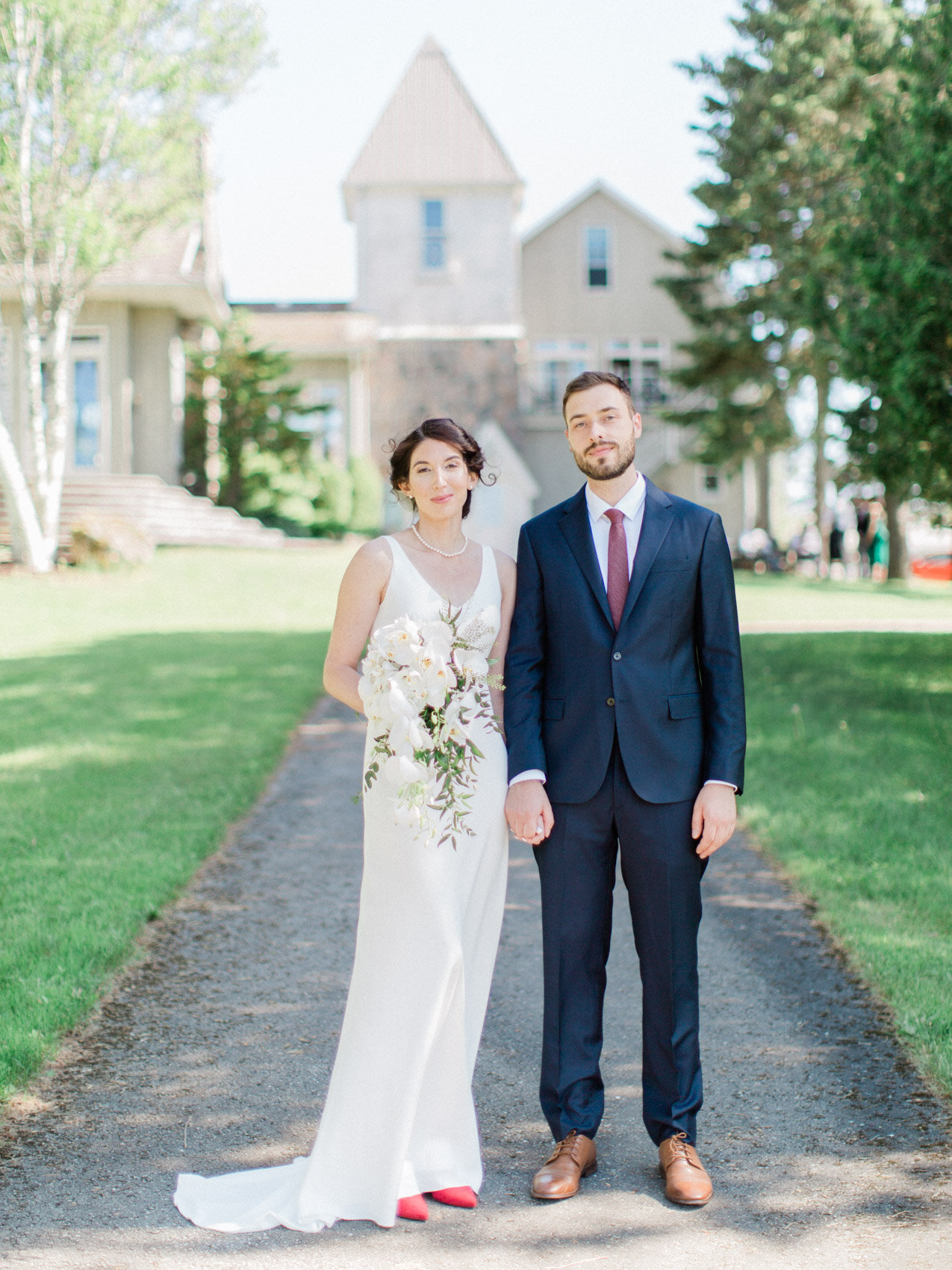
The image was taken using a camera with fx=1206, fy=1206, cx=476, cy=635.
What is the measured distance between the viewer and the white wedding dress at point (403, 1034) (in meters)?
3.17

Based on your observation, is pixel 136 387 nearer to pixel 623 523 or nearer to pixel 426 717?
pixel 623 523

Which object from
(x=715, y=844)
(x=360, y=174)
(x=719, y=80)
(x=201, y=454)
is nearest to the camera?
(x=715, y=844)

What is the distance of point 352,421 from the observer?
2962 cm

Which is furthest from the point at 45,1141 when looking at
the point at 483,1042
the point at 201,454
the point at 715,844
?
the point at 201,454

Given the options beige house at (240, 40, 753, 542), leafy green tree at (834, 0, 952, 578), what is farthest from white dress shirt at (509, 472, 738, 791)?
beige house at (240, 40, 753, 542)

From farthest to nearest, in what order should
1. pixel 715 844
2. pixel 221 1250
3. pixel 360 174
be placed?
1. pixel 360 174
2. pixel 715 844
3. pixel 221 1250

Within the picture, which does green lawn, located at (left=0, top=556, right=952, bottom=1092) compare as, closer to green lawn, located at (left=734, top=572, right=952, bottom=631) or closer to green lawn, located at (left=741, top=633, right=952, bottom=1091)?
green lawn, located at (left=741, top=633, right=952, bottom=1091)

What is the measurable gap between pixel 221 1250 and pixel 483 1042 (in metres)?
1.49

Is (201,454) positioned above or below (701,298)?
below

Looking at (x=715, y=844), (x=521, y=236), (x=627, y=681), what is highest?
(x=521, y=236)

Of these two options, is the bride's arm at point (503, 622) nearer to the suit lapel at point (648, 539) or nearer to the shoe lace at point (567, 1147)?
the suit lapel at point (648, 539)

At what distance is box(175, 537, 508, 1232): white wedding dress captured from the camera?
3168 millimetres

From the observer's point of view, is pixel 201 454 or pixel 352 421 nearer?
pixel 201 454

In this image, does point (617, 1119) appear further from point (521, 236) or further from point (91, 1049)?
point (521, 236)
